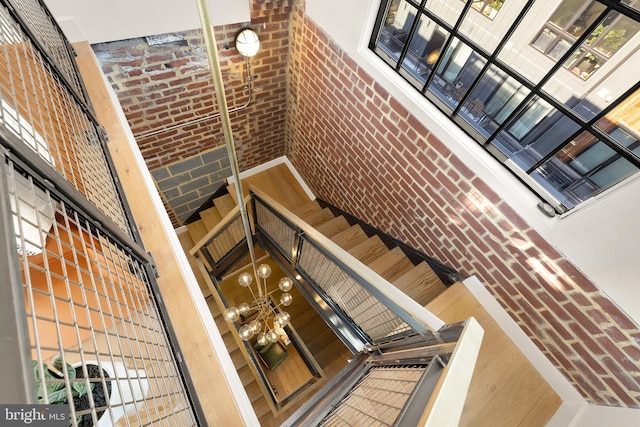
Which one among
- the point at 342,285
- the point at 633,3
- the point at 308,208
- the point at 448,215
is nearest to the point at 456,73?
the point at 633,3

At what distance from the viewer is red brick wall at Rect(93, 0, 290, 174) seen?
105 inches

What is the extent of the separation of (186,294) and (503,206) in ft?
5.96

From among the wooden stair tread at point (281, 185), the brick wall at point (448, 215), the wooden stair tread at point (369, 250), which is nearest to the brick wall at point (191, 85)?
the brick wall at point (448, 215)

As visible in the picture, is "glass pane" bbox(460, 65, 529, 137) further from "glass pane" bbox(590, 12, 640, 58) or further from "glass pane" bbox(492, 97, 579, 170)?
"glass pane" bbox(590, 12, 640, 58)

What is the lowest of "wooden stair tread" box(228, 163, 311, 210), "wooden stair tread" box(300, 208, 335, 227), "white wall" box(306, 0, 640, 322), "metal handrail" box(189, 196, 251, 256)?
"white wall" box(306, 0, 640, 322)

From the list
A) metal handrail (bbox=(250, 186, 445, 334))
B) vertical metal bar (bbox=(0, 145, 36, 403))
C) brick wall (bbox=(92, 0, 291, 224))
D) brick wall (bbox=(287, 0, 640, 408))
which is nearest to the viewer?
vertical metal bar (bbox=(0, 145, 36, 403))

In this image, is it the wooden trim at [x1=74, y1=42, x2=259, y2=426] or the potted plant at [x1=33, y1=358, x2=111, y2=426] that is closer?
the potted plant at [x1=33, y1=358, x2=111, y2=426]

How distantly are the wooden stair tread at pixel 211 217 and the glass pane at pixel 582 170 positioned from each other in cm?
372

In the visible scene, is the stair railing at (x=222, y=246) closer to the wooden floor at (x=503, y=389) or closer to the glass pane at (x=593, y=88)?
the wooden floor at (x=503, y=389)

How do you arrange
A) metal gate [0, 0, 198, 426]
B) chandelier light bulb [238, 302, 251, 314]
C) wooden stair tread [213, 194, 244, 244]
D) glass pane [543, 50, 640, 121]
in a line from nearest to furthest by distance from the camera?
metal gate [0, 0, 198, 426], glass pane [543, 50, 640, 121], chandelier light bulb [238, 302, 251, 314], wooden stair tread [213, 194, 244, 244]

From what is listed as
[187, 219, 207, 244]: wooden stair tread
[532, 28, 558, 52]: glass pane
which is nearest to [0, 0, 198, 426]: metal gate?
[532, 28, 558, 52]: glass pane

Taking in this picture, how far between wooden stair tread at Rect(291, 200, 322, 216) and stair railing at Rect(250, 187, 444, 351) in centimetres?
67

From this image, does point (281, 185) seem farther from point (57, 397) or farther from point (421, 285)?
point (57, 397)

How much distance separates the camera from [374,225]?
3381mm
